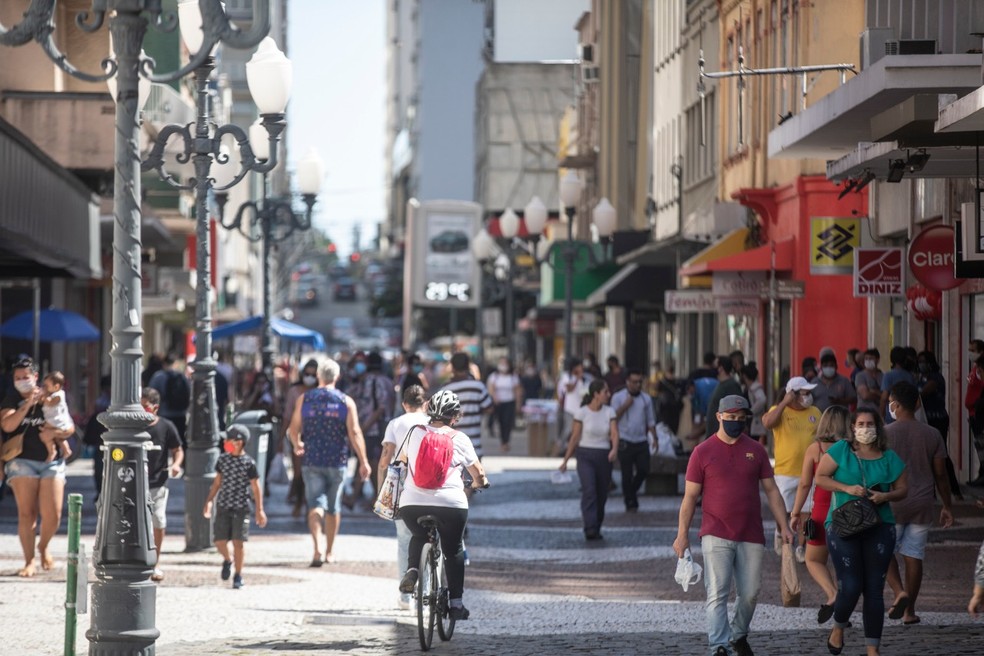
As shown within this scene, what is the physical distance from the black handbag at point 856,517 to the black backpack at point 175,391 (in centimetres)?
1546

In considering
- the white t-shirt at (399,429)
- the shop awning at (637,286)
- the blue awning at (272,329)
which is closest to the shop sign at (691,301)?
the blue awning at (272,329)

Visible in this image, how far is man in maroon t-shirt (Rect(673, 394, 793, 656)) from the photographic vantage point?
11.3m

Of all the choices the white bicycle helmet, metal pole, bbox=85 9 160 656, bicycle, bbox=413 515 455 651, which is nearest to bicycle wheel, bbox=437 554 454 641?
bicycle, bbox=413 515 455 651

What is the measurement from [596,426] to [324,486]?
3.99 m

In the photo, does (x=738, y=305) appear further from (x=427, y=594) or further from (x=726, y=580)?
(x=726, y=580)

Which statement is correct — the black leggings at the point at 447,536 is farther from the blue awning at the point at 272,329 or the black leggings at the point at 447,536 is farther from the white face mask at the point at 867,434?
the blue awning at the point at 272,329

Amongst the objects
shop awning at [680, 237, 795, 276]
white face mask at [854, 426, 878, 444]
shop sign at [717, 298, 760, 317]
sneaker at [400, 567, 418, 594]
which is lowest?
sneaker at [400, 567, 418, 594]

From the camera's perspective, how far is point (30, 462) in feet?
52.0

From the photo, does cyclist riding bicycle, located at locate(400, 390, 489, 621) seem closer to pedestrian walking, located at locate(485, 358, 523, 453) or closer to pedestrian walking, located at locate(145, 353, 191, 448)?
pedestrian walking, located at locate(145, 353, 191, 448)

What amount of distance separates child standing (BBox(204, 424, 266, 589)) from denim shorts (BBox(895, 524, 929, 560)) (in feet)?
16.8

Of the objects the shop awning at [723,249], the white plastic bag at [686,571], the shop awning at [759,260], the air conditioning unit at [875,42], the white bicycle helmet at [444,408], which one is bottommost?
the white plastic bag at [686,571]

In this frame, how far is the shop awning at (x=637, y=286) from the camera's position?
44.1 meters

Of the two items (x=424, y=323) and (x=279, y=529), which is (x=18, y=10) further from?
(x=424, y=323)

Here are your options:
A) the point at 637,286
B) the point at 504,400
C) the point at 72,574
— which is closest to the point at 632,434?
the point at 72,574
